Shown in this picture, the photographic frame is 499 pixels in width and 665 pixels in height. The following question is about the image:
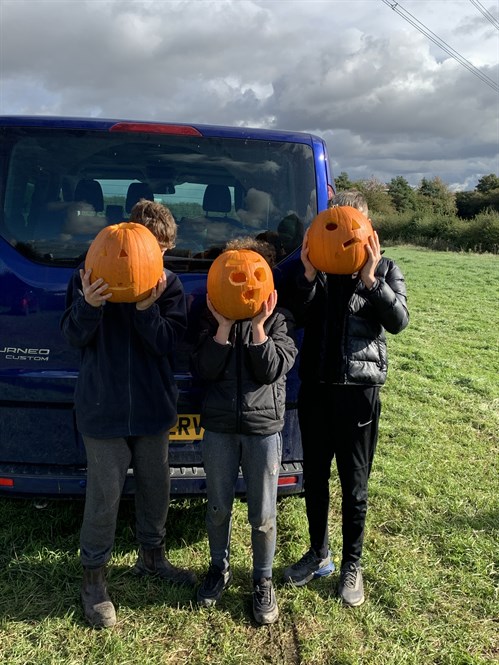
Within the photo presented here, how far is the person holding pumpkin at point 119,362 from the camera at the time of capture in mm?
2561

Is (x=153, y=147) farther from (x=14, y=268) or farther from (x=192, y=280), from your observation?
(x=14, y=268)

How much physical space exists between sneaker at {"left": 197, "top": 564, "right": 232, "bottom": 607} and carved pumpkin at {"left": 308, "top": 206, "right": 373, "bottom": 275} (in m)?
1.66

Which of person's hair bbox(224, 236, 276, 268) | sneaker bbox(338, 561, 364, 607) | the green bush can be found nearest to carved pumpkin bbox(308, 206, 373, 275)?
person's hair bbox(224, 236, 276, 268)

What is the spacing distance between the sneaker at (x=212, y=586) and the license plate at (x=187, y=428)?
0.68 m

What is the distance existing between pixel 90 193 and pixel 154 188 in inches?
13.7

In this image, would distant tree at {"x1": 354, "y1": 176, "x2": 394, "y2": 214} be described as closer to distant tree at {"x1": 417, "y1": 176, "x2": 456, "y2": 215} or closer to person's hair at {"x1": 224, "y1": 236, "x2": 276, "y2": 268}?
distant tree at {"x1": 417, "y1": 176, "x2": 456, "y2": 215}

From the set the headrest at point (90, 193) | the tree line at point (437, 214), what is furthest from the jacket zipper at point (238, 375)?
the tree line at point (437, 214)

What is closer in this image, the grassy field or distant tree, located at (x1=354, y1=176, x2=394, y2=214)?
the grassy field

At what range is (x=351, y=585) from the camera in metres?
3.08

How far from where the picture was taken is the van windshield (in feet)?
9.92

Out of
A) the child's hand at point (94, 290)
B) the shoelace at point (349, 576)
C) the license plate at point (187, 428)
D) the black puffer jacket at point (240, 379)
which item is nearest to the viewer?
the child's hand at point (94, 290)

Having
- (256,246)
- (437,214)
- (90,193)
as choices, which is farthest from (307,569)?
(437,214)

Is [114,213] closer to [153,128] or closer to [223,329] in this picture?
[153,128]

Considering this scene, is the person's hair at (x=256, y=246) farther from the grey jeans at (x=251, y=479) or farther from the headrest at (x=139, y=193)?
the grey jeans at (x=251, y=479)
